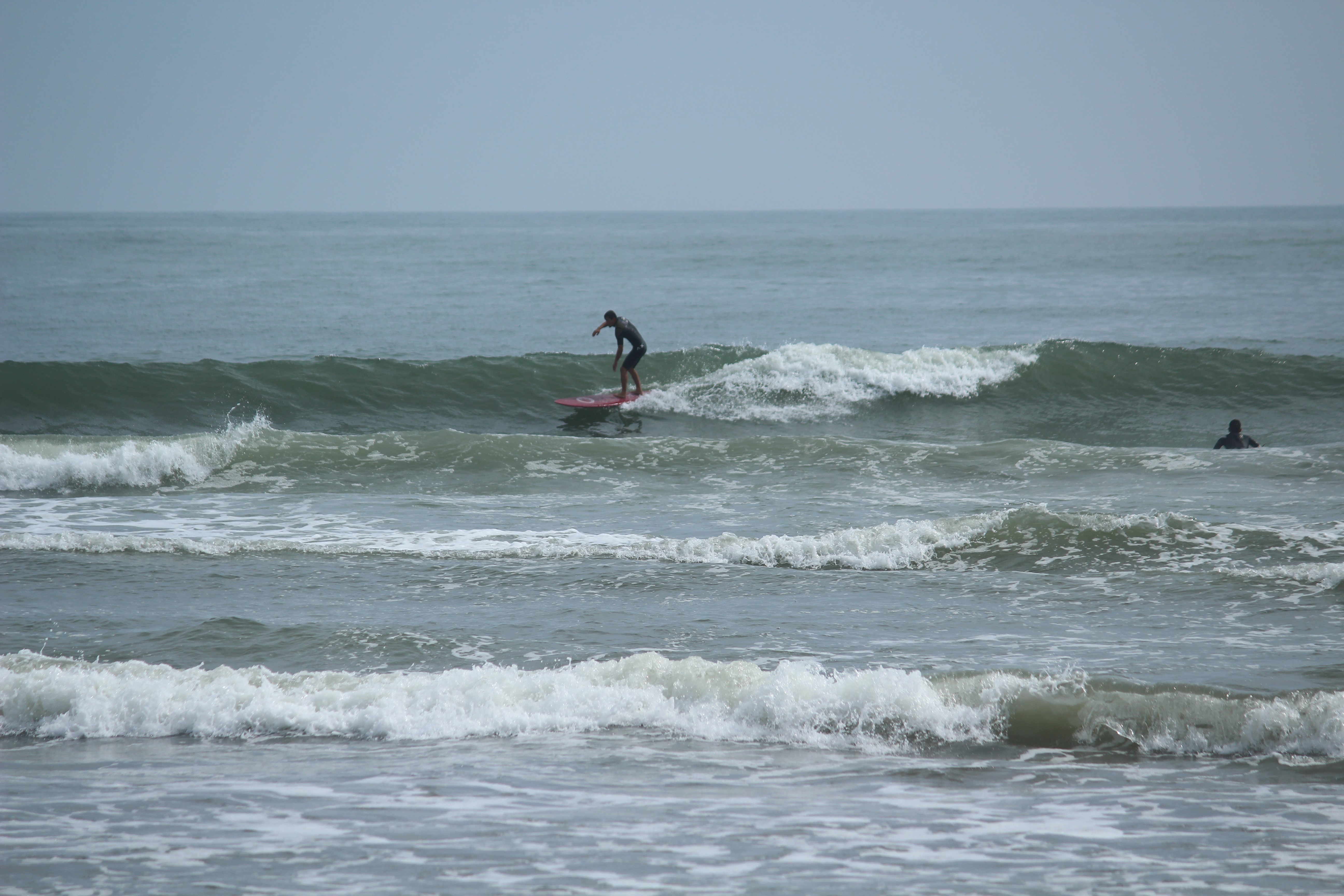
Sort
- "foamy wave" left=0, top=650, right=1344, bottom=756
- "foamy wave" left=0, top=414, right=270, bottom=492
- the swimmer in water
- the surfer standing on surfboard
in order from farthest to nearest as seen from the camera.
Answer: the surfer standing on surfboard, the swimmer in water, "foamy wave" left=0, top=414, right=270, bottom=492, "foamy wave" left=0, top=650, right=1344, bottom=756

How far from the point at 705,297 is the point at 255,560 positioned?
3265cm

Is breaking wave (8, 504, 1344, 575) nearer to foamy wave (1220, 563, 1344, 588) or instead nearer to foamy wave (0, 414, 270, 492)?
foamy wave (1220, 563, 1344, 588)

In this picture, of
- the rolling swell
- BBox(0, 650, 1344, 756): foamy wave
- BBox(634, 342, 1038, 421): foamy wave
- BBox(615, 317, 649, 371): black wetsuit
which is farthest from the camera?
BBox(634, 342, 1038, 421): foamy wave

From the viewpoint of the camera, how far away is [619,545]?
32.1 ft

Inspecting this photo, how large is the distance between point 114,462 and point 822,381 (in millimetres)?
13072

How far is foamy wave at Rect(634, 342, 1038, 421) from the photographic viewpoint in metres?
20.1

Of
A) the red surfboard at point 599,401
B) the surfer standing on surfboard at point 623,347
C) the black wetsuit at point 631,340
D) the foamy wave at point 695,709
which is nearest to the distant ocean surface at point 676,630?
the foamy wave at point 695,709

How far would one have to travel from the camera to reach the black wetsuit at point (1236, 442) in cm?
1412

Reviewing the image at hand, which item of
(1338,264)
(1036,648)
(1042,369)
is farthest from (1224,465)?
(1338,264)

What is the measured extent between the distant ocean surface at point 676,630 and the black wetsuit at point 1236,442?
70 cm

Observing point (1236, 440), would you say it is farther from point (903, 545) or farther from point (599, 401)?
point (599, 401)

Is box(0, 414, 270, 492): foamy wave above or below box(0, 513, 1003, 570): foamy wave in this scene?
above

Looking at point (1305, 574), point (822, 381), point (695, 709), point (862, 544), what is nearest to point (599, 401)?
point (822, 381)

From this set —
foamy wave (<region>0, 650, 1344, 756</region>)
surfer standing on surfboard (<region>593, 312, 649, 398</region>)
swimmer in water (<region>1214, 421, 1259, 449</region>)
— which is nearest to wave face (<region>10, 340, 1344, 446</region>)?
surfer standing on surfboard (<region>593, 312, 649, 398</region>)
